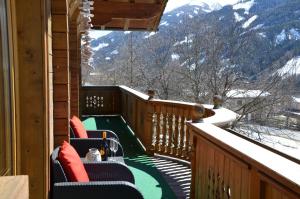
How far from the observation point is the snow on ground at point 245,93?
52.3 feet

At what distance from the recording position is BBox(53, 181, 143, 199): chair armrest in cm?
249

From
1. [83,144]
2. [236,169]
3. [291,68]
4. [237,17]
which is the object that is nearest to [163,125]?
[83,144]

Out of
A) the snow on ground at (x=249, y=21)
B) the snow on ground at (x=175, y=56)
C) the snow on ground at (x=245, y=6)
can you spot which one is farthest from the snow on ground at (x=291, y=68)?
the snow on ground at (x=175, y=56)

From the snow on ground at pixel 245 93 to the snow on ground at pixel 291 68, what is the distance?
3.68 ft

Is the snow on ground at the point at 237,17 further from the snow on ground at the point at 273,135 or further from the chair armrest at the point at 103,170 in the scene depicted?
the chair armrest at the point at 103,170

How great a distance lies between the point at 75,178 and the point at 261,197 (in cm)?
145

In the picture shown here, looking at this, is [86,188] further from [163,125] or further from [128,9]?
[128,9]

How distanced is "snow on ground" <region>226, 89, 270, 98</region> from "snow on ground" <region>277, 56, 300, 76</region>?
1.12 metres

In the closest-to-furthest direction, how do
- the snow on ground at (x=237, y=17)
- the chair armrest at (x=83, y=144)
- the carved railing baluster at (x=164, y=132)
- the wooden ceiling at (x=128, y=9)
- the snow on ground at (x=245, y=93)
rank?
the chair armrest at (x=83, y=144) < the carved railing baluster at (x=164, y=132) < the wooden ceiling at (x=128, y=9) < the snow on ground at (x=245, y=93) < the snow on ground at (x=237, y=17)

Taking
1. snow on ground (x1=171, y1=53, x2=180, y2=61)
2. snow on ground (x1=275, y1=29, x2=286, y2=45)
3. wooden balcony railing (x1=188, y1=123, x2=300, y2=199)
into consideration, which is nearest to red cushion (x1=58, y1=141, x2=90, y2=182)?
wooden balcony railing (x1=188, y1=123, x2=300, y2=199)

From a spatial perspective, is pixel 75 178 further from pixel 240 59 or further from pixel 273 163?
pixel 240 59

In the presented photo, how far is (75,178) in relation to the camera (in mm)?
2686

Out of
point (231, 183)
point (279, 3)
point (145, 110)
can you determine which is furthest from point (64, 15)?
point (279, 3)

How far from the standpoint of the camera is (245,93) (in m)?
16.3
